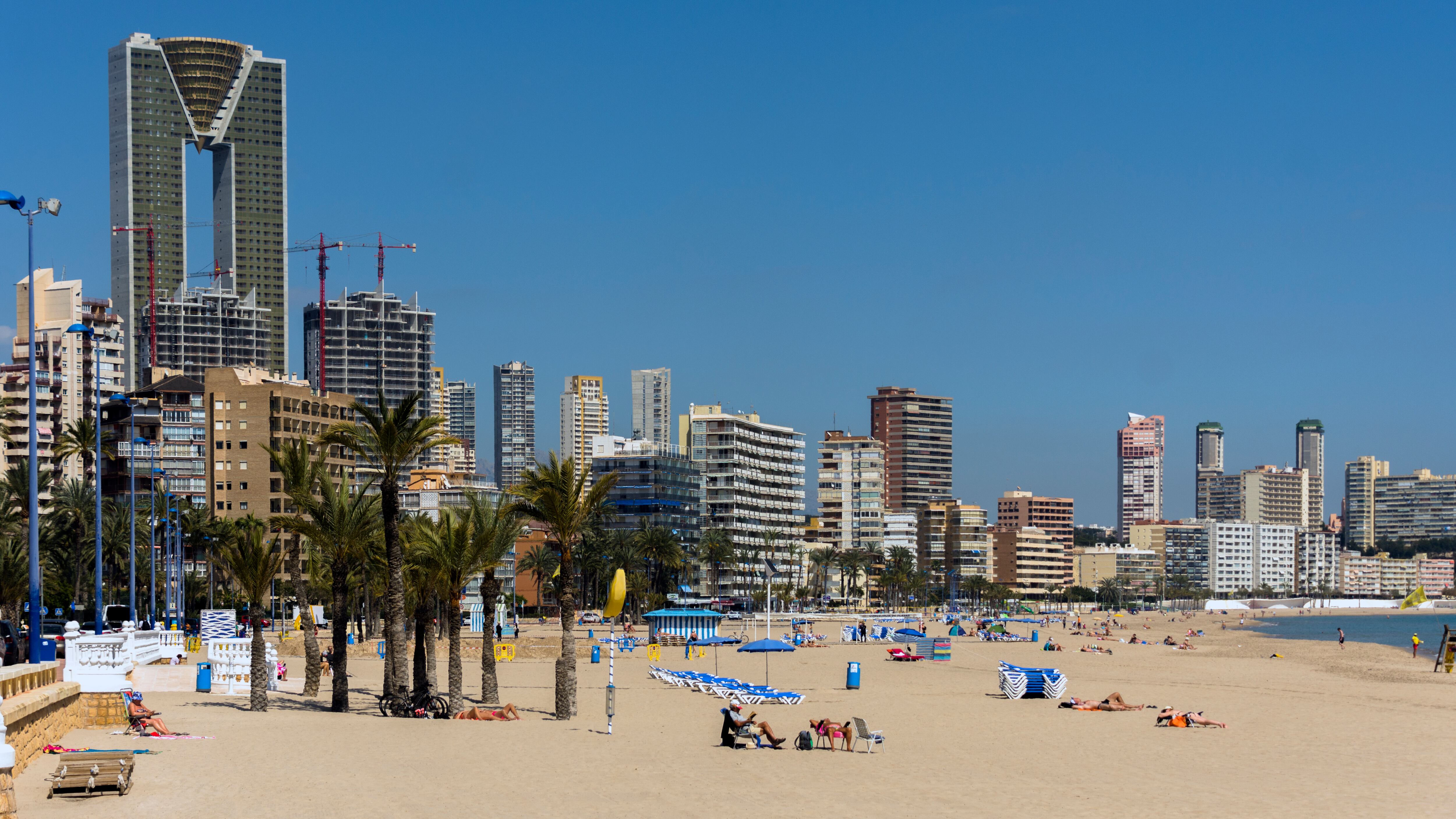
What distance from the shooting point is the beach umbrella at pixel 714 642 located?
191 ft

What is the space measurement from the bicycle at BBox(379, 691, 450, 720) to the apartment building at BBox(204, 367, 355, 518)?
289 feet

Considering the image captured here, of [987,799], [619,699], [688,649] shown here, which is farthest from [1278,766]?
[688,649]

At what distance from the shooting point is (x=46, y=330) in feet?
438

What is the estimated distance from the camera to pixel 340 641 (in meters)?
31.7

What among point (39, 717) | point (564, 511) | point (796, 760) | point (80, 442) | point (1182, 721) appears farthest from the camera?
point (80, 442)

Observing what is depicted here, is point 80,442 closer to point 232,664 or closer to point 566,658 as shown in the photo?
point 232,664

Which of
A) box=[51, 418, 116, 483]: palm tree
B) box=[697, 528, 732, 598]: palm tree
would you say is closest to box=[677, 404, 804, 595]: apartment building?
box=[697, 528, 732, 598]: palm tree

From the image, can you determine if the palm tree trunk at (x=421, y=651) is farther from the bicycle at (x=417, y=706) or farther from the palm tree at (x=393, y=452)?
the palm tree at (x=393, y=452)

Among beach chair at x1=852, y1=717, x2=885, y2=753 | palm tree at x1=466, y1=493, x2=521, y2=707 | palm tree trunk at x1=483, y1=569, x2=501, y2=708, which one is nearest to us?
beach chair at x1=852, y1=717, x2=885, y2=753

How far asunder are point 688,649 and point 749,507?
108 metres

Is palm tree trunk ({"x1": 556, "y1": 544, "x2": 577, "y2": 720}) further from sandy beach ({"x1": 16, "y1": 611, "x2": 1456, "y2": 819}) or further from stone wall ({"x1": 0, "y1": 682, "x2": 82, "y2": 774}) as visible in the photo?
stone wall ({"x1": 0, "y1": 682, "x2": 82, "y2": 774})

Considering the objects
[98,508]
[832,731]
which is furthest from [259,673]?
[832,731]

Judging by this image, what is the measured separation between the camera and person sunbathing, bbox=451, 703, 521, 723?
2909 cm

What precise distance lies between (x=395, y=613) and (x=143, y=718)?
730cm
